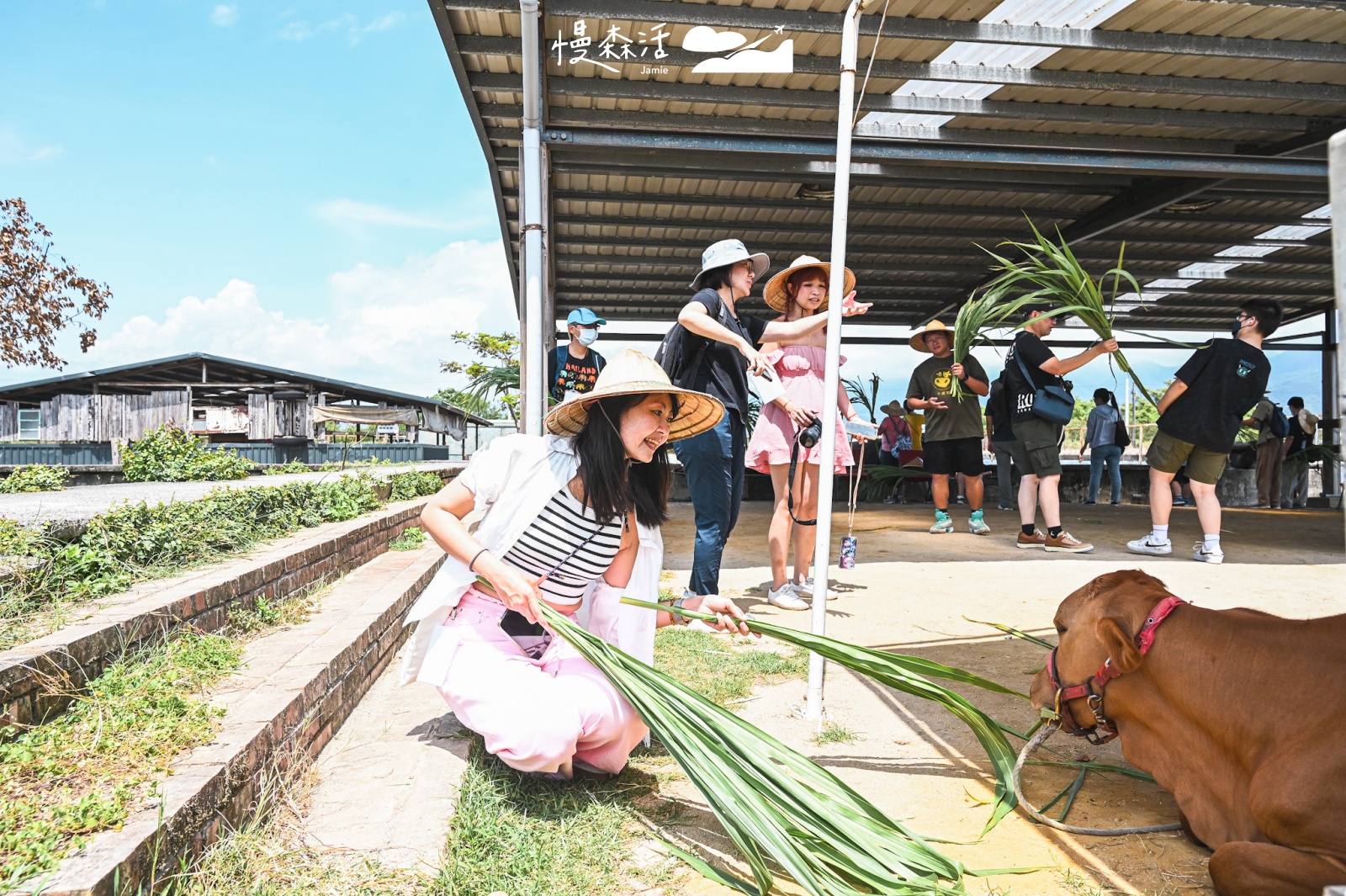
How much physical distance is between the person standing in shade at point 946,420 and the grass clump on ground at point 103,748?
21.7ft

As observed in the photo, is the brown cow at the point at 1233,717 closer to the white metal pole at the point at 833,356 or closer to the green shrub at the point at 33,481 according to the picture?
the white metal pole at the point at 833,356

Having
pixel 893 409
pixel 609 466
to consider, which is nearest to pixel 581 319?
pixel 609 466

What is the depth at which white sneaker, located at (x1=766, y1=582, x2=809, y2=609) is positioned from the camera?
4844 millimetres

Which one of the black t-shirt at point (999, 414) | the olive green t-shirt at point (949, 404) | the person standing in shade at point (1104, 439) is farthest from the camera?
the person standing in shade at point (1104, 439)

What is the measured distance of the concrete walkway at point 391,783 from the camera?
205 cm

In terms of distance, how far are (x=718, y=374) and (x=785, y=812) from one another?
268cm

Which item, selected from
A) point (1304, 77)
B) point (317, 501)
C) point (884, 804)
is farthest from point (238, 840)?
point (1304, 77)

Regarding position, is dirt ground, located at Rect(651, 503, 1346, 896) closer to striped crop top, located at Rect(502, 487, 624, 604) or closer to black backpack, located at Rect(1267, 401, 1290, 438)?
striped crop top, located at Rect(502, 487, 624, 604)

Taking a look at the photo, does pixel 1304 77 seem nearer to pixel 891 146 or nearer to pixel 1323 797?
pixel 891 146

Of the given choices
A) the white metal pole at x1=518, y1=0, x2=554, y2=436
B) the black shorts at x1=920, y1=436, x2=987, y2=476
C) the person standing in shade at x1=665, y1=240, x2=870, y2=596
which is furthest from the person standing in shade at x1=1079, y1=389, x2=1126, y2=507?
the person standing in shade at x1=665, y1=240, x2=870, y2=596

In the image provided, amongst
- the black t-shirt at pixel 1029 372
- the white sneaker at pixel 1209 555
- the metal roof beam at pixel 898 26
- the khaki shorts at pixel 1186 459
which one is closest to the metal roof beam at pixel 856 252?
the black t-shirt at pixel 1029 372

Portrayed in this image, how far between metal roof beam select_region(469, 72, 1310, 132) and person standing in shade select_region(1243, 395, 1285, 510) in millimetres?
6564

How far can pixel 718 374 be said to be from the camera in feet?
14.6

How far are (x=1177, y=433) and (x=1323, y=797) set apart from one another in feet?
17.1
